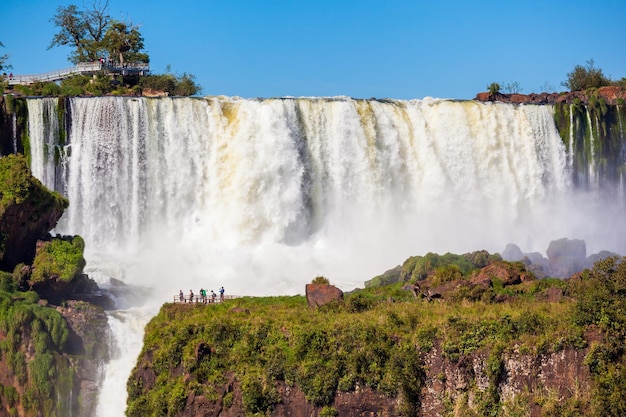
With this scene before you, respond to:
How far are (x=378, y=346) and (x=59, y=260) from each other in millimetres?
18956

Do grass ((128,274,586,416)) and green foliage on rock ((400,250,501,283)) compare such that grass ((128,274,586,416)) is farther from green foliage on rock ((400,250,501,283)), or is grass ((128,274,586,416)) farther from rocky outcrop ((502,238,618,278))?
rocky outcrop ((502,238,618,278))

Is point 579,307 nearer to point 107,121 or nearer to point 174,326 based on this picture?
point 174,326

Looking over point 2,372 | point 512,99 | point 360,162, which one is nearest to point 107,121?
point 360,162

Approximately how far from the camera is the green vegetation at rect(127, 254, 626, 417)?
4666 centimetres

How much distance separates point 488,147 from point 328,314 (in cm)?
3203

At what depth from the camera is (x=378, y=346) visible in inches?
1934

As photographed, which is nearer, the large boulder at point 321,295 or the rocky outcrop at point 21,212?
the large boulder at point 321,295

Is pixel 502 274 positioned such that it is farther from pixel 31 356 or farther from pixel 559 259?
pixel 31 356

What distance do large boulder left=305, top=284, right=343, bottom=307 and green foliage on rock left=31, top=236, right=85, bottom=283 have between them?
11.6 metres

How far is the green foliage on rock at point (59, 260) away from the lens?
2453 inches

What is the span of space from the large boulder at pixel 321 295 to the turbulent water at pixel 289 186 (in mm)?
12478

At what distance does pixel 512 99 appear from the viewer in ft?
300

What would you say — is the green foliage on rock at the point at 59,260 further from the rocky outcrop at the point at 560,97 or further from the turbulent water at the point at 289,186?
the rocky outcrop at the point at 560,97

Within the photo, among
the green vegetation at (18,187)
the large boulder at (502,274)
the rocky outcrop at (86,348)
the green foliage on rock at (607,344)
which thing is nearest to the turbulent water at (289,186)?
the green vegetation at (18,187)
